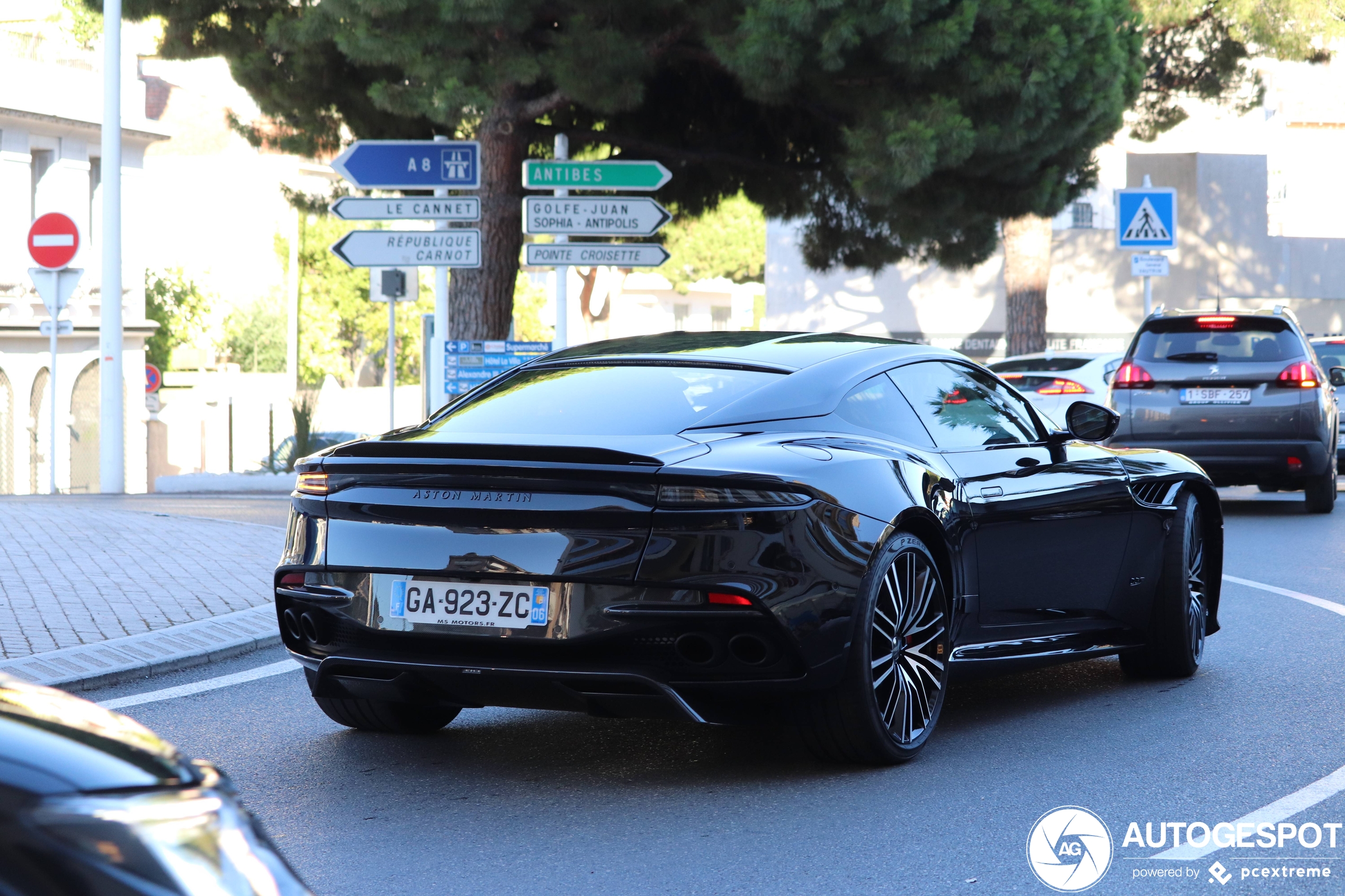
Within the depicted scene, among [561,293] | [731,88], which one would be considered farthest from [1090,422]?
[731,88]

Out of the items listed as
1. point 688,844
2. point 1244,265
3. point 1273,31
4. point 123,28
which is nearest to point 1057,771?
point 688,844

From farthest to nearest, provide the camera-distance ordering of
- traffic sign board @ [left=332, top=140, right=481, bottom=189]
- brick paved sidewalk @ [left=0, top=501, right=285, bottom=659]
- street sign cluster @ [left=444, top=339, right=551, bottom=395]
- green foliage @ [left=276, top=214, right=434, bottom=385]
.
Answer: green foliage @ [left=276, top=214, right=434, bottom=385] → street sign cluster @ [left=444, top=339, right=551, bottom=395] → traffic sign board @ [left=332, top=140, right=481, bottom=189] → brick paved sidewalk @ [left=0, top=501, right=285, bottom=659]

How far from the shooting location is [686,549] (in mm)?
4598

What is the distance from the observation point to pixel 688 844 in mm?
4340

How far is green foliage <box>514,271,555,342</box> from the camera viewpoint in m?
53.1

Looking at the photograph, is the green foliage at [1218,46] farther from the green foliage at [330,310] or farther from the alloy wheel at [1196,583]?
the green foliage at [330,310]

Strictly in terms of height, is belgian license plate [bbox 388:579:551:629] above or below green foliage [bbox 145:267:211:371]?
below

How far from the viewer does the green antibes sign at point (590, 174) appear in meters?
15.6

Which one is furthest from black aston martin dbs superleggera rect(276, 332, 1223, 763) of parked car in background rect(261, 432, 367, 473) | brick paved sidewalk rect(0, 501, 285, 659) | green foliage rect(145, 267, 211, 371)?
green foliage rect(145, 267, 211, 371)

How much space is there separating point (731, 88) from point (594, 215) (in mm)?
3535

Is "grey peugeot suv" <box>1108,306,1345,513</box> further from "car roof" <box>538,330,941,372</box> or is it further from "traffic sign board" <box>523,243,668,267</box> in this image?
"car roof" <box>538,330,941,372</box>

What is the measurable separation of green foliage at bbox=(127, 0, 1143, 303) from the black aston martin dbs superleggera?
32.9ft

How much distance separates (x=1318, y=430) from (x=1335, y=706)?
837cm

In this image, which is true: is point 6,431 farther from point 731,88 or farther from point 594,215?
point 594,215
